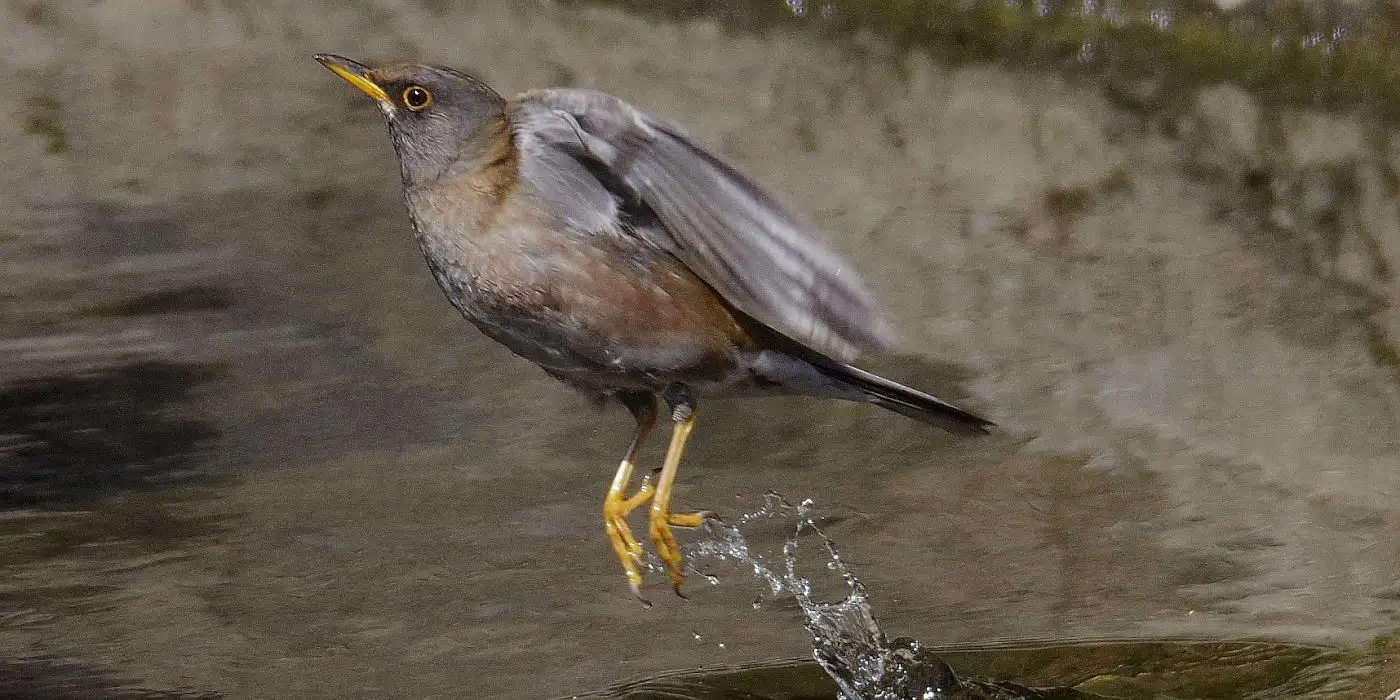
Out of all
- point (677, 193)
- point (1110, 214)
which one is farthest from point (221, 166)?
point (1110, 214)

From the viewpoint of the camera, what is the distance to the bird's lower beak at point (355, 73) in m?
2.88

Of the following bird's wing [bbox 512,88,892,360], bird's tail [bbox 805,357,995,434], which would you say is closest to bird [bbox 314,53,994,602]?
bird's wing [bbox 512,88,892,360]

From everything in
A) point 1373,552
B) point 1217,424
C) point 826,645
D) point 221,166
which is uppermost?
point 221,166

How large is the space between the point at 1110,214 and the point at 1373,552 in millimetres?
1089

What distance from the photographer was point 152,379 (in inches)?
154

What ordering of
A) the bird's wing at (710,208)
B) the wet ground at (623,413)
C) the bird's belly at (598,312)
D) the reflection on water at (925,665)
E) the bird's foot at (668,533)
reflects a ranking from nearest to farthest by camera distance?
the bird's wing at (710,208), the bird's belly at (598,312), the bird's foot at (668,533), the reflection on water at (925,665), the wet ground at (623,413)

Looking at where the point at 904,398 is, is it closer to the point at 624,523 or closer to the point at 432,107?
the point at 624,523

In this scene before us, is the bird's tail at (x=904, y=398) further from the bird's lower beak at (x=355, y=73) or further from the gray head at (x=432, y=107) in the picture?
the bird's lower beak at (x=355, y=73)

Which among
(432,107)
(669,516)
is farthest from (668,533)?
(432,107)

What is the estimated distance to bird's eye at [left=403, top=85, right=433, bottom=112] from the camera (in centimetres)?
298

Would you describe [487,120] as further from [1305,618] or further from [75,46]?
[1305,618]

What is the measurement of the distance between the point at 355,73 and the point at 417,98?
5.0 inches

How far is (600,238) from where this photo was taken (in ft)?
9.90

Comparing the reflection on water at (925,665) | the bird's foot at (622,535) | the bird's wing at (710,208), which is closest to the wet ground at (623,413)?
the reflection on water at (925,665)
